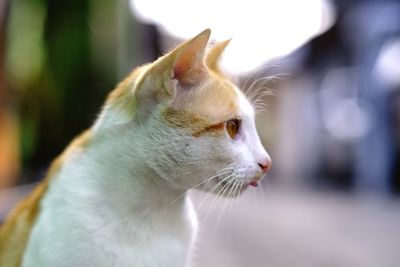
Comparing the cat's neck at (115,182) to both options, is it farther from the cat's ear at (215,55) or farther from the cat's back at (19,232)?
the cat's ear at (215,55)

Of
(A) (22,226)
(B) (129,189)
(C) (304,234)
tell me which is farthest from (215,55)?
(C) (304,234)

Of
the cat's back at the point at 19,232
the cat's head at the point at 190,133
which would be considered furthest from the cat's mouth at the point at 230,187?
the cat's back at the point at 19,232

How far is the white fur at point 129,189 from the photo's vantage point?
673 millimetres

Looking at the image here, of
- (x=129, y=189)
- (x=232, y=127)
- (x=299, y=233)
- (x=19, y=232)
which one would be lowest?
(x=299, y=233)

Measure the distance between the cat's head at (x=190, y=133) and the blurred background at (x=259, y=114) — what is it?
7 cm

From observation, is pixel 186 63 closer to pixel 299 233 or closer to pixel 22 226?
pixel 22 226

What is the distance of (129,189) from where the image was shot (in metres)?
0.71

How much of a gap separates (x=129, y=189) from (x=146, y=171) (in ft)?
0.11

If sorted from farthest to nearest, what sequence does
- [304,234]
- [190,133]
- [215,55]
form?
[304,234] → [215,55] → [190,133]

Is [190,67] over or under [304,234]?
over

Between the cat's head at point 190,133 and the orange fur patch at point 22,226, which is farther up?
the cat's head at point 190,133

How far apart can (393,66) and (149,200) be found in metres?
2.45

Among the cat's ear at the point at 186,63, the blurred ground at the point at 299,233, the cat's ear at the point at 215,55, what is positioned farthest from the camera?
the blurred ground at the point at 299,233

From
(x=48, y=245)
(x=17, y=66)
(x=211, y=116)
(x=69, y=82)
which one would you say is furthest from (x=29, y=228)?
(x=69, y=82)
